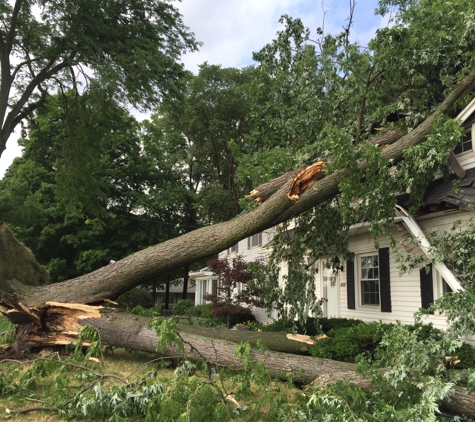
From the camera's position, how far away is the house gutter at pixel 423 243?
6552 millimetres

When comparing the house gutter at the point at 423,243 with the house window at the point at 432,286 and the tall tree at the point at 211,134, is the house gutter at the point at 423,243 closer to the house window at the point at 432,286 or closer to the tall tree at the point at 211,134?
the house window at the point at 432,286

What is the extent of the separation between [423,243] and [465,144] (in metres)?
2.54

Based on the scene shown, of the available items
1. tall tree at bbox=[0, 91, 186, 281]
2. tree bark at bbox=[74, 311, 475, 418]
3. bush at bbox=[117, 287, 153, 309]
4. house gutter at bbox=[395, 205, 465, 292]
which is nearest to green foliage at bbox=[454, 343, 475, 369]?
house gutter at bbox=[395, 205, 465, 292]

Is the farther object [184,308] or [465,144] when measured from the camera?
[184,308]

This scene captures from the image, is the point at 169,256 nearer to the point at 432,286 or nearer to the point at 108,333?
the point at 108,333

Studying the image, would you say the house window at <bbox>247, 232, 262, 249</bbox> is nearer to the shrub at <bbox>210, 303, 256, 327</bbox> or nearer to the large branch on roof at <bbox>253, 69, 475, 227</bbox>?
the shrub at <bbox>210, 303, 256, 327</bbox>

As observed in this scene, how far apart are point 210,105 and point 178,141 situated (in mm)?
4068

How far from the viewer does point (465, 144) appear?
325 inches

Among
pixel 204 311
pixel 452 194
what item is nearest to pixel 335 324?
pixel 452 194

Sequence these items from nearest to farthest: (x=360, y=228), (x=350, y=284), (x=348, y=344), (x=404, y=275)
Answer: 1. (x=348, y=344)
2. (x=404, y=275)
3. (x=360, y=228)
4. (x=350, y=284)

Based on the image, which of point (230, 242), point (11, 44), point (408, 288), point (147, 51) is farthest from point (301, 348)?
point (11, 44)

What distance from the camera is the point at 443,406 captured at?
14.5 feet

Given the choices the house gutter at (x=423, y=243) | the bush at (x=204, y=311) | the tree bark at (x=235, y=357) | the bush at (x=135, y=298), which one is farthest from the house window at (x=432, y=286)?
the bush at (x=135, y=298)

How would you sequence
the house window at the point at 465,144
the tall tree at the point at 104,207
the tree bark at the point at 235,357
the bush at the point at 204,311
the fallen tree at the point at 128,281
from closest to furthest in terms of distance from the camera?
1. the tree bark at the point at 235,357
2. the fallen tree at the point at 128,281
3. the house window at the point at 465,144
4. the bush at the point at 204,311
5. the tall tree at the point at 104,207
